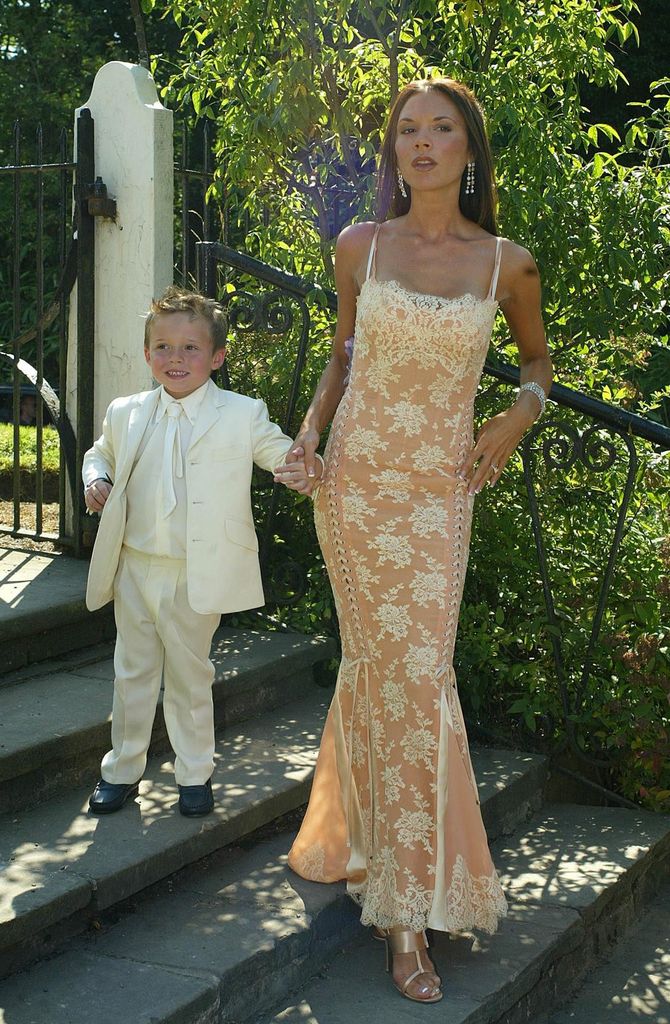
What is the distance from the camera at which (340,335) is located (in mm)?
3451

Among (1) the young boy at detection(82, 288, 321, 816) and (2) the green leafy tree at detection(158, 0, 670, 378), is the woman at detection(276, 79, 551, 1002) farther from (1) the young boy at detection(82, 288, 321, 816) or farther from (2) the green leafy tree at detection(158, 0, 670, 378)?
(2) the green leafy tree at detection(158, 0, 670, 378)

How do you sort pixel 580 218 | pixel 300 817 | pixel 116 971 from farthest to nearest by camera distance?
pixel 580 218, pixel 300 817, pixel 116 971

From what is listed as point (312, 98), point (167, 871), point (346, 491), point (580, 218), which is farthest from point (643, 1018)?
point (312, 98)

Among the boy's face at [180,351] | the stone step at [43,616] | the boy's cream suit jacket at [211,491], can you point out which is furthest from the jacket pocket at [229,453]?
the stone step at [43,616]

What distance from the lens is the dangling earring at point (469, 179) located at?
10.6 ft

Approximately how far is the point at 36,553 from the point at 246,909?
243 cm

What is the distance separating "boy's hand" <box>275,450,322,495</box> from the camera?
125 inches

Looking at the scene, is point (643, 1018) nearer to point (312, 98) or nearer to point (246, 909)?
point (246, 909)

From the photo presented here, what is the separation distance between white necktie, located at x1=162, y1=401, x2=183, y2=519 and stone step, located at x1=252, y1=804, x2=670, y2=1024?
4.36 ft

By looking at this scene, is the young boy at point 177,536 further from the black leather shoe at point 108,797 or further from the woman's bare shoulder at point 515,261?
the woman's bare shoulder at point 515,261

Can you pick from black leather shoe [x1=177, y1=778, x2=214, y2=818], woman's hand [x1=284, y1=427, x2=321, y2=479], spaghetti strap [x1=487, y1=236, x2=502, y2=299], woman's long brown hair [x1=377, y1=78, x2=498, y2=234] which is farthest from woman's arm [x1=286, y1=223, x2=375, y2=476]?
black leather shoe [x1=177, y1=778, x2=214, y2=818]

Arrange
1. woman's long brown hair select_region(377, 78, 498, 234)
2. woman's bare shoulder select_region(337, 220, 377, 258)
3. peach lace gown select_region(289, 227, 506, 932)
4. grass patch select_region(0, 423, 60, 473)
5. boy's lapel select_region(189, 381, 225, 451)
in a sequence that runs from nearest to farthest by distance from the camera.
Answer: peach lace gown select_region(289, 227, 506, 932) < woman's long brown hair select_region(377, 78, 498, 234) < woman's bare shoulder select_region(337, 220, 377, 258) < boy's lapel select_region(189, 381, 225, 451) < grass patch select_region(0, 423, 60, 473)

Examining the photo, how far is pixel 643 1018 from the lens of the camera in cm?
341

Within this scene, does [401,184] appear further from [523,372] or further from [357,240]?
[523,372]
